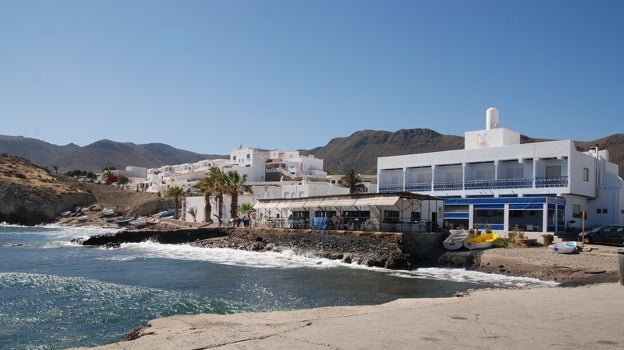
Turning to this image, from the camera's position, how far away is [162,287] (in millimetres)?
23266

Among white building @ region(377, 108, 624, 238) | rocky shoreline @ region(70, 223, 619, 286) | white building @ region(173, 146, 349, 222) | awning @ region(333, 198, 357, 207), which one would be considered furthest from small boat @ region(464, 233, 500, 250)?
white building @ region(173, 146, 349, 222)

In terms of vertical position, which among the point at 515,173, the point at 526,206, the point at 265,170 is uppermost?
the point at 265,170

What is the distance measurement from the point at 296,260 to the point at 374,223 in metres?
7.06

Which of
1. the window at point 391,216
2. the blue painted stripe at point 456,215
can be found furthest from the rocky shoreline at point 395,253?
the blue painted stripe at point 456,215

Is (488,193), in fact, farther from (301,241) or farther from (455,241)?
(301,241)

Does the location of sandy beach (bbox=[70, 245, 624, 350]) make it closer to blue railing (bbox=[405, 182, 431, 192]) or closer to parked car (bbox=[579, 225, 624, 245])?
parked car (bbox=[579, 225, 624, 245])

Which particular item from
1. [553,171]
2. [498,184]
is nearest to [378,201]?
[498,184]

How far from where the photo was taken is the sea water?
51.4ft

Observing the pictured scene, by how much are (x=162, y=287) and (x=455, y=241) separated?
2082cm

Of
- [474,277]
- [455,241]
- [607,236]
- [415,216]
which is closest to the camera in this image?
[474,277]

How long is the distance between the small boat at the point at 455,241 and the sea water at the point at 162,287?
11.0 ft

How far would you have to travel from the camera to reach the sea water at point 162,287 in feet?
51.4

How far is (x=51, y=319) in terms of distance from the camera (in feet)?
53.5

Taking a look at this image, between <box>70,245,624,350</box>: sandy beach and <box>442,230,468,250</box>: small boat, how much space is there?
61.4 feet
